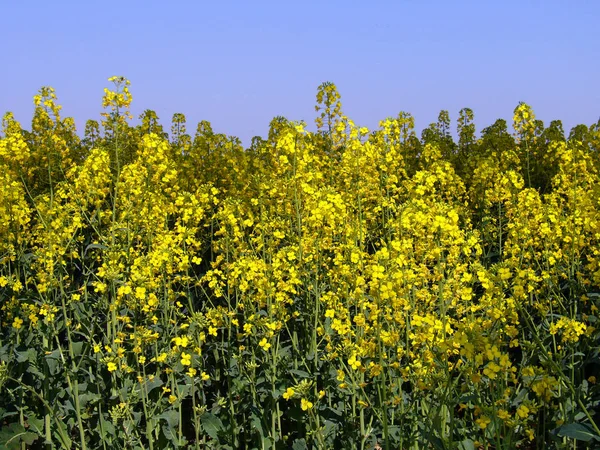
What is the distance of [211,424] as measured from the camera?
4906 mm

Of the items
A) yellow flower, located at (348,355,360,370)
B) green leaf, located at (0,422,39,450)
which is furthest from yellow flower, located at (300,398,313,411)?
green leaf, located at (0,422,39,450)

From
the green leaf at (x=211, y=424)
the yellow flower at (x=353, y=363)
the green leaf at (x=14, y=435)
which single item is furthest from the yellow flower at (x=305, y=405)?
the green leaf at (x=14, y=435)

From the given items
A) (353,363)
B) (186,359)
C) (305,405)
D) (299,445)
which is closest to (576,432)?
(353,363)

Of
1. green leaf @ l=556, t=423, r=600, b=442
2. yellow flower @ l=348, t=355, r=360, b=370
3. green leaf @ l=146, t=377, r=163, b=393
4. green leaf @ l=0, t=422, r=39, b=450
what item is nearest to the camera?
green leaf @ l=556, t=423, r=600, b=442

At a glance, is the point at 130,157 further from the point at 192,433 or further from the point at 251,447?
the point at 251,447

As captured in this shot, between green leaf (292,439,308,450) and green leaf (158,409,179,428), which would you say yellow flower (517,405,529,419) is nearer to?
green leaf (292,439,308,450)

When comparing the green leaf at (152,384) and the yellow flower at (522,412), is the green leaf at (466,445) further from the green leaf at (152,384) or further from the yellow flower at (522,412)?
the green leaf at (152,384)

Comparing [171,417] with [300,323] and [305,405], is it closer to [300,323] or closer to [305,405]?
[305,405]

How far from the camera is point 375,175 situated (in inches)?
240

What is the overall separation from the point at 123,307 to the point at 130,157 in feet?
14.0

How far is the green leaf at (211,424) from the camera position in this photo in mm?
4863

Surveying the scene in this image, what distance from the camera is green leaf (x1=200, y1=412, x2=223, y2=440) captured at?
191 inches

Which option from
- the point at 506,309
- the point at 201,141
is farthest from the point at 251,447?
the point at 201,141

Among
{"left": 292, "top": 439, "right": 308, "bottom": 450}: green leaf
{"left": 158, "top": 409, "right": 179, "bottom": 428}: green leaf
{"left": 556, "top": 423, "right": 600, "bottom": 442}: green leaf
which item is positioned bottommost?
{"left": 292, "top": 439, "right": 308, "bottom": 450}: green leaf
